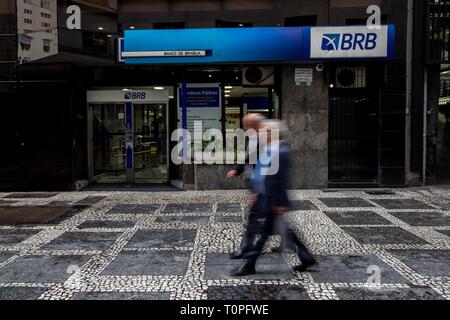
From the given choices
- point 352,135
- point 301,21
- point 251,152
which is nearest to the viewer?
point 251,152

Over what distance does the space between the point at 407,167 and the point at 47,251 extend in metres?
8.73

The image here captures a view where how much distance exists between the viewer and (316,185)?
36.4 ft

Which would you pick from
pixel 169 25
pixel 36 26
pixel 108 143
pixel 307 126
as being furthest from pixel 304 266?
pixel 36 26

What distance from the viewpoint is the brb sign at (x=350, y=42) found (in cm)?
1010

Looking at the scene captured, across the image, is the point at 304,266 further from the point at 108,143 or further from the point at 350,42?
the point at 108,143

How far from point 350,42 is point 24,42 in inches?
311

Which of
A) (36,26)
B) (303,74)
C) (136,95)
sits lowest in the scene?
(136,95)

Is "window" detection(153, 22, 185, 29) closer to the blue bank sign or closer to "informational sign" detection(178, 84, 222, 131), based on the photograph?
the blue bank sign

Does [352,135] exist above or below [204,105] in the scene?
below

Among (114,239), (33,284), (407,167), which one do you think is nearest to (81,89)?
(114,239)

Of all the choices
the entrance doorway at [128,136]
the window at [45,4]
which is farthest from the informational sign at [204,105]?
the window at [45,4]

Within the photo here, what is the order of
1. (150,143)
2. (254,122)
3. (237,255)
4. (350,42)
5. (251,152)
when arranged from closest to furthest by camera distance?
(254,122) < (251,152) < (237,255) < (350,42) < (150,143)

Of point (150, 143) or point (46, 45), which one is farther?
point (150, 143)

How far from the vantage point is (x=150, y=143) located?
473 inches
